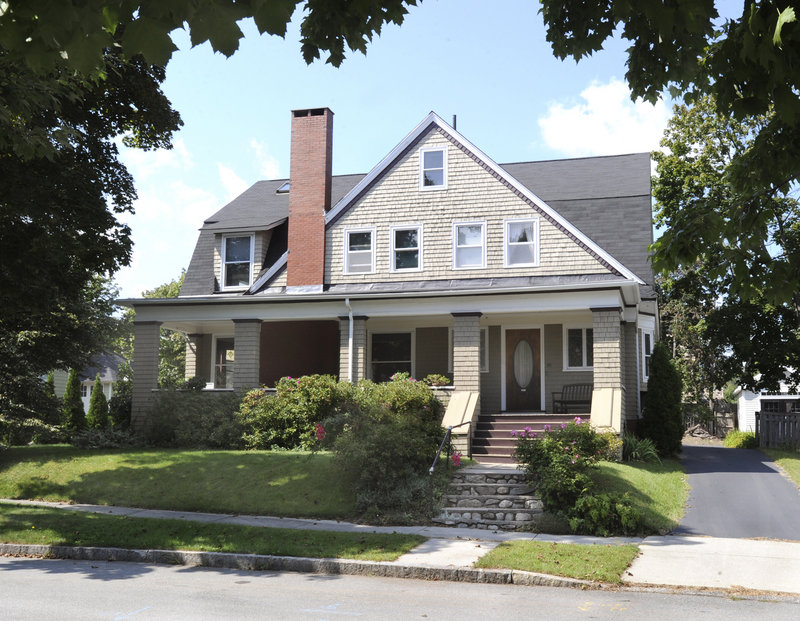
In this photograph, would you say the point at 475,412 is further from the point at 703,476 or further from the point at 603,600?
the point at 603,600

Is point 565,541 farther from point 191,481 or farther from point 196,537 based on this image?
point 191,481

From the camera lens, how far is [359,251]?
23609 mm

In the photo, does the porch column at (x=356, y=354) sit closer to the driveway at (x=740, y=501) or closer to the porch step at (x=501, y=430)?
the porch step at (x=501, y=430)

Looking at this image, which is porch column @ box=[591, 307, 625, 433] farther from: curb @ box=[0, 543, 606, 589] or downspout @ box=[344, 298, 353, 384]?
curb @ box=[0, 543, 606, 589]

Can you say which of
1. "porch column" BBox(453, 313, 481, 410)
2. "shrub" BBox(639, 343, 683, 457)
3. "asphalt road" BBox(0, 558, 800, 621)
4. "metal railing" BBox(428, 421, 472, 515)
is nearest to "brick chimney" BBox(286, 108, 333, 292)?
"porch column" BBox(453, 313, 481, 410)

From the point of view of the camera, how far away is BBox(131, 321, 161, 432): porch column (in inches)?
877

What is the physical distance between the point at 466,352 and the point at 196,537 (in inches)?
406

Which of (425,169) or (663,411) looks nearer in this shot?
(663,411)

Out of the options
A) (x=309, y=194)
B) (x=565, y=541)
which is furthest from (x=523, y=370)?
(x=565, y=541)

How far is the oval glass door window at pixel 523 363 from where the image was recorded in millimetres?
23594

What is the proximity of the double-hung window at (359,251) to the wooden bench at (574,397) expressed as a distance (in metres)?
6.64

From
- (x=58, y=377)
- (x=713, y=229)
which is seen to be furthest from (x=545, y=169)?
(x=58, y=377)

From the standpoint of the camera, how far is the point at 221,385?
88.8ft

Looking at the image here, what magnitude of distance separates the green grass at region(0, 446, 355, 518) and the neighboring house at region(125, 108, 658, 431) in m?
4.19
